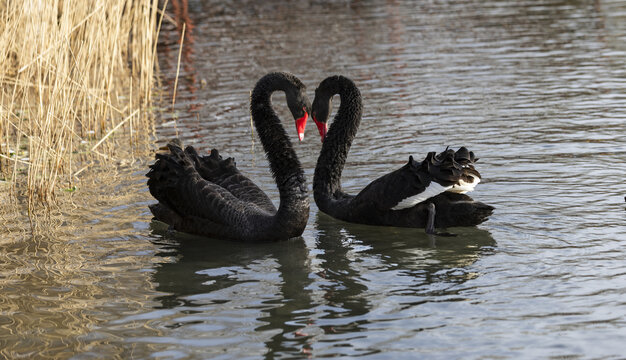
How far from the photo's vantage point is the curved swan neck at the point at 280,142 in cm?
657

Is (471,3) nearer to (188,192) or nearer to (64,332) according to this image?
(188,192)

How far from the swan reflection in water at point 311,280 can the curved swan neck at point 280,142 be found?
17.2 inches

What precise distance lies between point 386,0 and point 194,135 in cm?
1464

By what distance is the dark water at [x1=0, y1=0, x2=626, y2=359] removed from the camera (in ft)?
15.8

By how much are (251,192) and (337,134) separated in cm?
96

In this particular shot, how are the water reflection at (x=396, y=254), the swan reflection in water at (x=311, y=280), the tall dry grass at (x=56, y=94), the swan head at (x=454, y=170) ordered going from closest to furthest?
1. the swan reflection in water at (x=311, y=280)
2. the water reflection at (x=396, y=254)
3. the swan head at (x=454, y=170)
4. the tall dry grass at (x=56, y=94)

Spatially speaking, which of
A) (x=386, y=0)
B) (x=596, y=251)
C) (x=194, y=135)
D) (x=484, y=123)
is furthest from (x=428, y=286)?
(x=386, y=0)

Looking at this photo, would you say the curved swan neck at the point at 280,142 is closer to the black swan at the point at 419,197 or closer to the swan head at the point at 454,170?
the black swan at the point at 419,197

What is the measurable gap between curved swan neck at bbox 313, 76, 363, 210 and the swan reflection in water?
1.30ft

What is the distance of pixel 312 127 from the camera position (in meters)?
10.9

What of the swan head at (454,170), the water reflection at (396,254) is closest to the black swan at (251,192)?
the water reflection at (396,254)

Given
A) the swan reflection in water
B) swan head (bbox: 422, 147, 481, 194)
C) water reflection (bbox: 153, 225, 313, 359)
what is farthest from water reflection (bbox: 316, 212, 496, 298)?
swan head (bbox: 422, 147, 481, 194)

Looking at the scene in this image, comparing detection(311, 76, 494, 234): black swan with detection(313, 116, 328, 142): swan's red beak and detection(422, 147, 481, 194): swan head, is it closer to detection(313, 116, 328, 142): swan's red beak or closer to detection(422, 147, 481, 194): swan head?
detection(422, 147, 481, 194): swan head

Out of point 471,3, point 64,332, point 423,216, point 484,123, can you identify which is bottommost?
point 64,332
